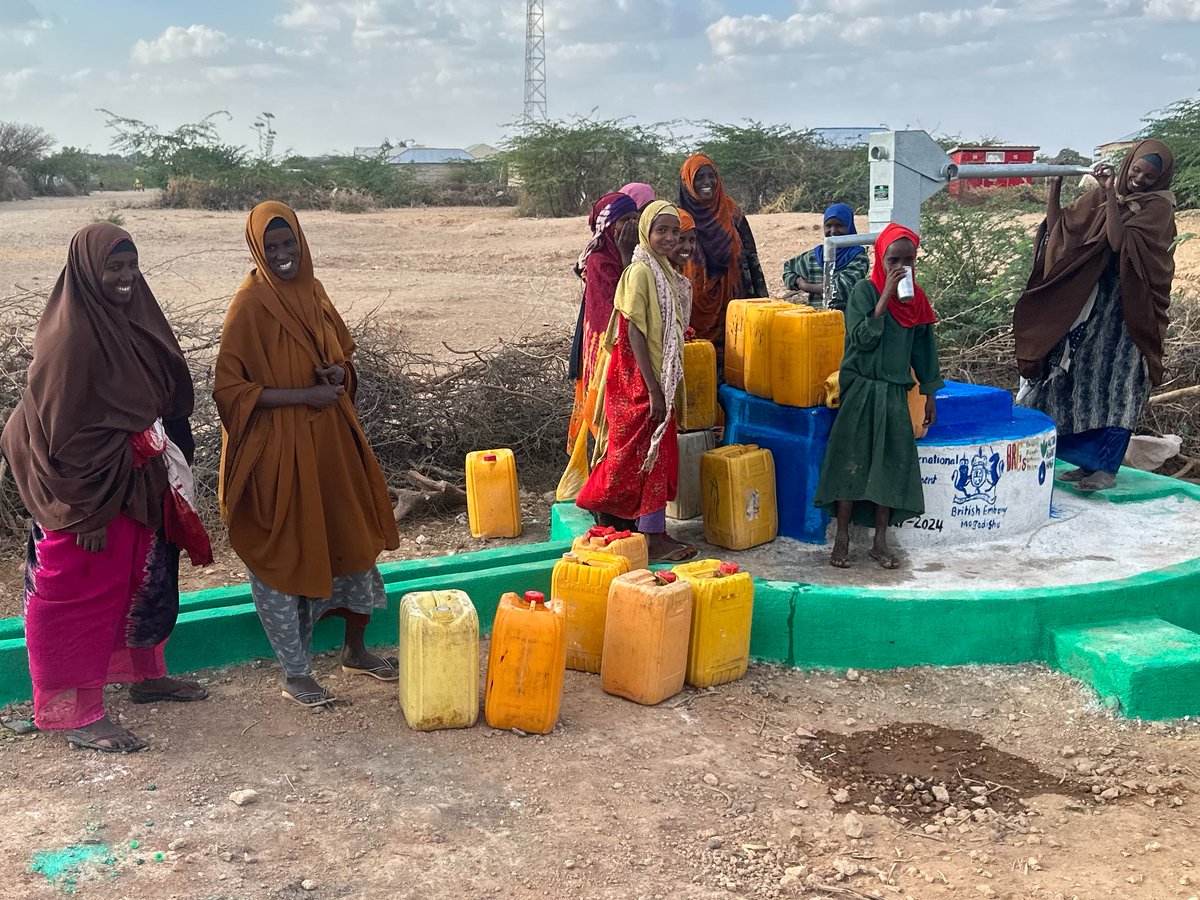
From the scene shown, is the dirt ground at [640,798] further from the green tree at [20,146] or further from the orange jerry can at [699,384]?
the green tree at [20,146]

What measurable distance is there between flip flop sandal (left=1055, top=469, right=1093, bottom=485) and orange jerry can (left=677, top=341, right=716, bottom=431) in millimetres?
1959

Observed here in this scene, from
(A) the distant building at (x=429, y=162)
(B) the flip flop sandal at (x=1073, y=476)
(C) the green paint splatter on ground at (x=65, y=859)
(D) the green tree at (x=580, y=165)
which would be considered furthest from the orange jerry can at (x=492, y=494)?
(A) the distant building at (x=429, y=162)

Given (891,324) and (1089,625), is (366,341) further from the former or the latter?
(1089,625)

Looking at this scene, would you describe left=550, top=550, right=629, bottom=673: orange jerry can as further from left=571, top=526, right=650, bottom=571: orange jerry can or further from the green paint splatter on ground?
the green paint splatter on ground

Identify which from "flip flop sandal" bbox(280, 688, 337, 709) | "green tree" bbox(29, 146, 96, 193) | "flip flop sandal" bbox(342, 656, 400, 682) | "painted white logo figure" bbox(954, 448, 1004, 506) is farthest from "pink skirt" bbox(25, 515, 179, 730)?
"green tree" bbox(29, 146, 96, 193)

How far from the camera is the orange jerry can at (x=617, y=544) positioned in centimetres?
491

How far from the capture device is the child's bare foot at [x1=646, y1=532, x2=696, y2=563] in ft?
17.7

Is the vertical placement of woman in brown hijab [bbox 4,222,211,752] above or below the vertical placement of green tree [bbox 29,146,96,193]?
below

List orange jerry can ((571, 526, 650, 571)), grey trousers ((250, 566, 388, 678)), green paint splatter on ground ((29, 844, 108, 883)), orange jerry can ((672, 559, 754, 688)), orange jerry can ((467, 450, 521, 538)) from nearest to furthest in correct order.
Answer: green paint splatter on ground ((29, 844, 108, 883)) → grey trousers ((250, 566, 388, 678)) → orange jerry can ((672, 559, 754, 688)) → orange jerry can ((571, 526, 650, 571)) → orange jerry can ((467, 450, 521, 538))

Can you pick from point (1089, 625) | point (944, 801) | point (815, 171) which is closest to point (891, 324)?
point (1089, 625)

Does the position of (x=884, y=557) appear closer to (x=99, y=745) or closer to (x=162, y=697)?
(x=162, y=697)

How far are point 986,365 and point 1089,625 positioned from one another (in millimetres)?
4025

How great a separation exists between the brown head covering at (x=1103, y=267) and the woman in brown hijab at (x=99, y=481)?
→ 14.0 feet

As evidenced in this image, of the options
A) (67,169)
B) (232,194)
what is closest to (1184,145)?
(232,194)
